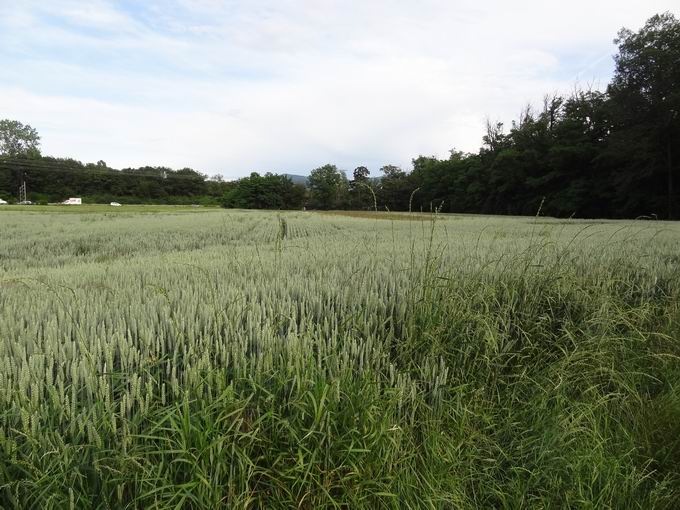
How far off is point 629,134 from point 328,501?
46.4m

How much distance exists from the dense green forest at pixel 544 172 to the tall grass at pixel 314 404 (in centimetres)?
112

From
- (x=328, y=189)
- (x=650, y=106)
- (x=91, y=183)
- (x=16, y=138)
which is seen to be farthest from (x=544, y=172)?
(x=16, y=138)

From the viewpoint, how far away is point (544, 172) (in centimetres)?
5550

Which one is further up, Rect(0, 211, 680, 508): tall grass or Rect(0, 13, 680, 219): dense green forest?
Rect(0, 13, 680, 219): dense green forest

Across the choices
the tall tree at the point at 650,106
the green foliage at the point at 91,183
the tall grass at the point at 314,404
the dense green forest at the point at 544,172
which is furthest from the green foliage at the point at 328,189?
the tall grass at the point at 314,404

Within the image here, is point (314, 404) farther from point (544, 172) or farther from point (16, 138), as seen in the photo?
point (16, 138)

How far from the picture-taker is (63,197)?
91.2 m

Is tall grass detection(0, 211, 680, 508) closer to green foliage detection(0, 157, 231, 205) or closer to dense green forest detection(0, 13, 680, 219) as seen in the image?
dense green forest detection(0, 13, 680, 219)

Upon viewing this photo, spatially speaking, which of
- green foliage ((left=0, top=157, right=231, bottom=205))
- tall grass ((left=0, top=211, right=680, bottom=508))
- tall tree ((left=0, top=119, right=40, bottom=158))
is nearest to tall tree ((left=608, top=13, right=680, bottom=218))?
tall grass ((left=0, top=211, right=680, bottom=508))

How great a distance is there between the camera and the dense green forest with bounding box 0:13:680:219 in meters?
35.2

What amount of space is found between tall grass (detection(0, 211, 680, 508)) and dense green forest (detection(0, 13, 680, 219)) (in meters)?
1.12

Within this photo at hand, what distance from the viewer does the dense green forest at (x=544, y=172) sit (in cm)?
3525

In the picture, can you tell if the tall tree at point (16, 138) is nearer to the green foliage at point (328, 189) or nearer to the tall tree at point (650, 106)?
the green foliage at point (328, 189)

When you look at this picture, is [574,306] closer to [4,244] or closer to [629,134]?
[4,244]
